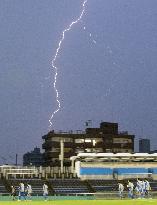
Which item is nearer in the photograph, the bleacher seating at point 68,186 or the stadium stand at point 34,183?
the stadium stand at point 34,183

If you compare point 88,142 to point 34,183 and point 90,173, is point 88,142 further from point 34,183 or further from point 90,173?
point 34,183

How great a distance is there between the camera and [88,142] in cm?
16812

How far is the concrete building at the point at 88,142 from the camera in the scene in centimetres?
16162

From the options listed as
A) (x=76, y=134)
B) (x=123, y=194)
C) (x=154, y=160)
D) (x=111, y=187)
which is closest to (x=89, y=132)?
(x=76, y=134)

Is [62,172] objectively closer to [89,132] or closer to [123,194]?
[123,194]

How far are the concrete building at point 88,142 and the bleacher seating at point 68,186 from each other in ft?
250

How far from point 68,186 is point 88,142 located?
92254mm

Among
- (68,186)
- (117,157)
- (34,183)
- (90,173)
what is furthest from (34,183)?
(117,157)

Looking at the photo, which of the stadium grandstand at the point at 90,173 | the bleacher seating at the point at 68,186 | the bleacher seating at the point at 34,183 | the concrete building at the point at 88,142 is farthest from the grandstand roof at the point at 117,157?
the concrete building at the point at 88,142

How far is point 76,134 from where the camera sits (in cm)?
16750

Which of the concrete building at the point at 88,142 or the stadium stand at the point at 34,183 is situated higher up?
the concrete building at the point at 88,142

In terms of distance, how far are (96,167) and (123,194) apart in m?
31.5

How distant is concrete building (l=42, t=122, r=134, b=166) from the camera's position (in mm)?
161625

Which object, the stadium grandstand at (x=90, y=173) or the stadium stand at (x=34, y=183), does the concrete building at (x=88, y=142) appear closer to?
the stadium grandstand at (x=90, y=173)
